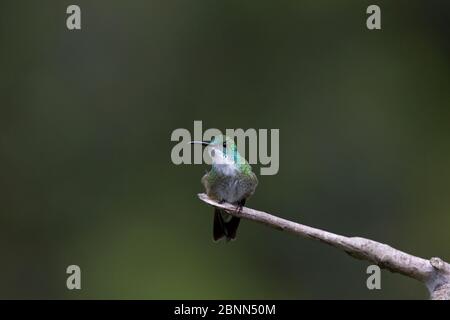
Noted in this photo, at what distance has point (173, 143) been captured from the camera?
8.20 m

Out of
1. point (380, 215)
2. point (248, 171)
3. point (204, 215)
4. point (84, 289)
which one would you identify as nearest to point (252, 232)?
point (204, 215)

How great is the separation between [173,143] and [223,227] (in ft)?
11.7

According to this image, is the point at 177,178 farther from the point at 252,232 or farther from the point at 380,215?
the point at 380,215

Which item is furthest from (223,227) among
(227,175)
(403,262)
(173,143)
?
(173,143)

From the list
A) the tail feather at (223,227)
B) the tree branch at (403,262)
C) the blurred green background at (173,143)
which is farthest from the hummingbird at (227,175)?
the blurred green background at (173,143)

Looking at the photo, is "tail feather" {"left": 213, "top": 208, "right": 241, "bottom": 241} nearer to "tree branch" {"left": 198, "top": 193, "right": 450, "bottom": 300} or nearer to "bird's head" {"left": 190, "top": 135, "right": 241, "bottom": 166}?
"bird's head" {"left": 190, "top": 135, "right": 241, "bottom": 166}

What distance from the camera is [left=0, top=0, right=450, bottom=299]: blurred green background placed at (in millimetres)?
8227

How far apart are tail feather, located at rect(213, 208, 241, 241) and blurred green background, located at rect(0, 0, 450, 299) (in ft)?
11.0

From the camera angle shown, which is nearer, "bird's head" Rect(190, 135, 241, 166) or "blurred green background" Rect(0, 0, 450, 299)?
"bird's head" Rect(190, 135, 241, 166)

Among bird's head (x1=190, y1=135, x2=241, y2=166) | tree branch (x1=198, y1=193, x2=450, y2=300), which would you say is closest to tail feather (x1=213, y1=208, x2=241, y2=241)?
bird's head (x1=190, y1=135, x2=241, y2=166)

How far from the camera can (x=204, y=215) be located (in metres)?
8.28

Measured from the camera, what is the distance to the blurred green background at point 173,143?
8227 mm

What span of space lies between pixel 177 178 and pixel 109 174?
771 mm

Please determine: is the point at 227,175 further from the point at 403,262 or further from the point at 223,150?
the point at 403,262
